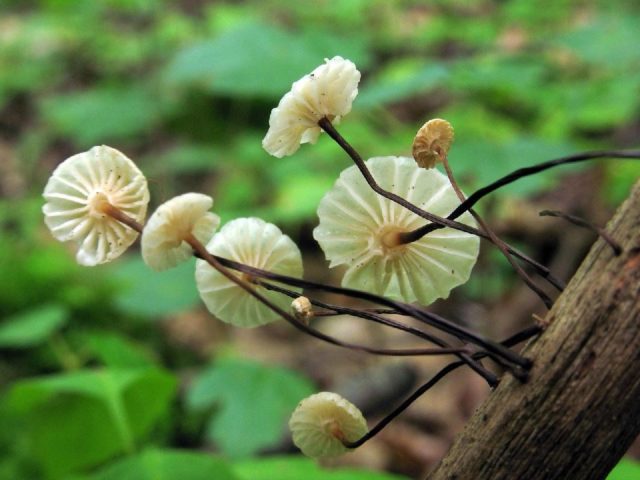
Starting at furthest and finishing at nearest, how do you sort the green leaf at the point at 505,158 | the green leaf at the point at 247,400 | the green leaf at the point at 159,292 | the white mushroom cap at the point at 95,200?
the green leaf at the point at 159,292 → the green leaf at the point at 505,158 → the green leaf at the point at 247,400 → the white mushroom cap at the point at 95,200

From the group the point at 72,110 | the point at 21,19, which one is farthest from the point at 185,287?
the point at 21,19

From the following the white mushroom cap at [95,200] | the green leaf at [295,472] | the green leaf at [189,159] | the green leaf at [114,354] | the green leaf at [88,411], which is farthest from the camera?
the green leaf at [189,159]

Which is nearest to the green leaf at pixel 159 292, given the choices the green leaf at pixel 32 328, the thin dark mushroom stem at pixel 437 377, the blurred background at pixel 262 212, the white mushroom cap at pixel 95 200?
the blurred background at pixel 262 212

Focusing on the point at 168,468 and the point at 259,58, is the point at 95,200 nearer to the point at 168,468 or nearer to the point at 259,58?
the point at 168,468

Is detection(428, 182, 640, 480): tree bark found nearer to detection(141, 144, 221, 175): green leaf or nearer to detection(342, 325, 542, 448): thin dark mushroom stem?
detection(342, 325, 542, 448): thin dark mushroom stem

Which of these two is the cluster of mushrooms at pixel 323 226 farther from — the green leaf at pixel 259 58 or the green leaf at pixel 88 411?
the green leaf at pixel 259 58

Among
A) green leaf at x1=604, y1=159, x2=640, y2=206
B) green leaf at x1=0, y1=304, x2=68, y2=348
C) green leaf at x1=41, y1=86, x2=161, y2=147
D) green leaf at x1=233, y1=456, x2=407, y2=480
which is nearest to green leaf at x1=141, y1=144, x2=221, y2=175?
green leaf at x1=41, y1=86, x2=161, y2=147

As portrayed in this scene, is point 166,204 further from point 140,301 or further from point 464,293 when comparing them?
point 464,293
